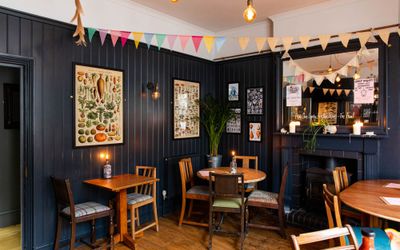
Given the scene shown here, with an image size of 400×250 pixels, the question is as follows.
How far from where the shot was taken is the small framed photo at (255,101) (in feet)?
15.1

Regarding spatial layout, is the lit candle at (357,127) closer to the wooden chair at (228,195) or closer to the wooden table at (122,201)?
the wooden chair at (228,195)

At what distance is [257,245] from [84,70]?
291cm

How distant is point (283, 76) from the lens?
13.7ft

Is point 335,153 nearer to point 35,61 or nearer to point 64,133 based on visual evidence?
point 64,133

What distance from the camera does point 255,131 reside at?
184 inches

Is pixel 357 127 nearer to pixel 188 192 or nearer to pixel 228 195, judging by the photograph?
pixel 228 195

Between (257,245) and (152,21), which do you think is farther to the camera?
(152,21)

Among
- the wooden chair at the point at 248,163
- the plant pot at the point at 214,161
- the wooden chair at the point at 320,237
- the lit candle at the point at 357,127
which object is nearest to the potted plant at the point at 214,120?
the plant pot at the point at 214,161

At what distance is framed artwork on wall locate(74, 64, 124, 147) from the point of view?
10.6 feet

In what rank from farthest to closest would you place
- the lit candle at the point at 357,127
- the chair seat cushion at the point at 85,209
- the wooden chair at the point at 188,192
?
the wooden chair at the point at 188,192 → the lit candle at the point at 357,127 → the chair seat cushion at the point at 85,209

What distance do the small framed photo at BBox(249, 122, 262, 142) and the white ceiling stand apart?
5.63 feet

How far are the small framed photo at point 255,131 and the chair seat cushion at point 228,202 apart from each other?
64.6 inches

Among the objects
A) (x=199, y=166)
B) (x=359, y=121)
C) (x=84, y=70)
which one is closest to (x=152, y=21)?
(x=84, y=70)

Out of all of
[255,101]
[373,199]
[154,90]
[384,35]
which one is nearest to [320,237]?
[373,199]
